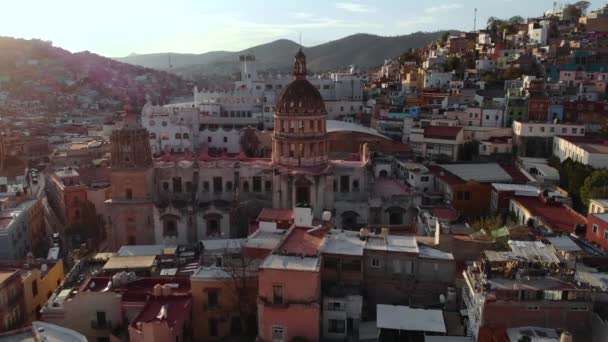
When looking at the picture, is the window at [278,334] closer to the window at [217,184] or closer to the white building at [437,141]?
the window at [217,184]

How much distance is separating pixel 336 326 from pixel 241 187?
19.4 metres

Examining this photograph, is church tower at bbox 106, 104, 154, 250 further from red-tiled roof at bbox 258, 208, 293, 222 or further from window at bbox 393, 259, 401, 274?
window at bbox 393, 259, 401, 274

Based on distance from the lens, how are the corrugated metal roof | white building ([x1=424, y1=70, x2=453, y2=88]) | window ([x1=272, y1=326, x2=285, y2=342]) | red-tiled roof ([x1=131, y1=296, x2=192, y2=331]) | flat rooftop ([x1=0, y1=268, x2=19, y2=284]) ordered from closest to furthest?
window ([x1=272, y1=326, x2=285, y2=342]), red-tiled roof ([x1=131, y1=296, x2=192, y2=331]), flat rooftop ([x1=0, y1=268, x2=19, y2=284]), the corrugated metal roof, white building ([x1=424, y1=70, x2=453, y2=88])

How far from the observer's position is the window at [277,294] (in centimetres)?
2230

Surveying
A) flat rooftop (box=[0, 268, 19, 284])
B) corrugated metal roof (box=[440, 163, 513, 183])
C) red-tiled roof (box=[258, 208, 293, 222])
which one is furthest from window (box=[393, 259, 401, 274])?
corrugated metal roof (box=[440, 163, 513, 183])

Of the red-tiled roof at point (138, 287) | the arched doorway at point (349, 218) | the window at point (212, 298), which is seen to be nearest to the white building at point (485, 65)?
the arched doorway at point (349, 218)

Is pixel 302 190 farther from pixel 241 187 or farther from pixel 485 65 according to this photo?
pixel 485 65

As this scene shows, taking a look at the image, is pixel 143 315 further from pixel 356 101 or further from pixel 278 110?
pixel 356 101

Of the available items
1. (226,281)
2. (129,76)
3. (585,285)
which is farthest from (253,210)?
(129,76)

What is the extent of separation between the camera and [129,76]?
6826 inches

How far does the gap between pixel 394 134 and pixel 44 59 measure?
146 meters

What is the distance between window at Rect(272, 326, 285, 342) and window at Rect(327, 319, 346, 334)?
2.31m

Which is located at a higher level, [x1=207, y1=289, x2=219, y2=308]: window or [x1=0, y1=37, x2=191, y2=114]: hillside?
[x1=0, y1=37, x2=191, y2=114]: hillside

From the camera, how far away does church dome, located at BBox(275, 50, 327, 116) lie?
40.3 m
